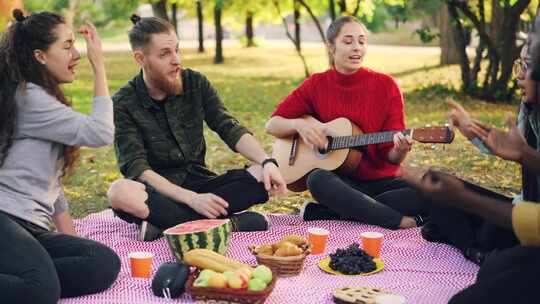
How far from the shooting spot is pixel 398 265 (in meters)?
4.67

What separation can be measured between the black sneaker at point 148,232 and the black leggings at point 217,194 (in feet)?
0.09

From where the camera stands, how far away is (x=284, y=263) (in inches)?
171

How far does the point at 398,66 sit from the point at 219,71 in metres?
5.28

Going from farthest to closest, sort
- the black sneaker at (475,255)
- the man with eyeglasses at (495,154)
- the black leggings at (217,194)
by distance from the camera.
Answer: the black leggings at (217,194) < the black sneaker at (475,255) < the man with eyeglasses at (495,154)

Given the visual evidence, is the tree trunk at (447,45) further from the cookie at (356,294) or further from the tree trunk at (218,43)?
the cookie at (356,294)

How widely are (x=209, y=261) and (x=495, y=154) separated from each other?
5.07 feet

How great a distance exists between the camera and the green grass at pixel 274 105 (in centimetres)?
769

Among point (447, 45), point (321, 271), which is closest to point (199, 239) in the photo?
point (321, 271)

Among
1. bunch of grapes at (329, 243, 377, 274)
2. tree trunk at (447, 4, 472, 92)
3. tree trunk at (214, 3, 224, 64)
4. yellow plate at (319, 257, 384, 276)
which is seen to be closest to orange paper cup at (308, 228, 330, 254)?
yellow plate at (319, 257, 384, 276)

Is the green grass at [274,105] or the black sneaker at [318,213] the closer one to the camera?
the black sneaker at [318,213]

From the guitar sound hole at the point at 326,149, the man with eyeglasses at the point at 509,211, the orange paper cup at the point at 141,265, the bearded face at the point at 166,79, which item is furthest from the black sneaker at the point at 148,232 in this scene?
the man with eyeglasses at the point at 509,211

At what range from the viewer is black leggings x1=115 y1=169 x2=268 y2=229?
5.19 metres

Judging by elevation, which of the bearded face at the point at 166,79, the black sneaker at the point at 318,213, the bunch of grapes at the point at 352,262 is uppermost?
the bearded face at the point at 166,79

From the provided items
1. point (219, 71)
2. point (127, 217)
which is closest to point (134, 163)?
point (127, 217)
